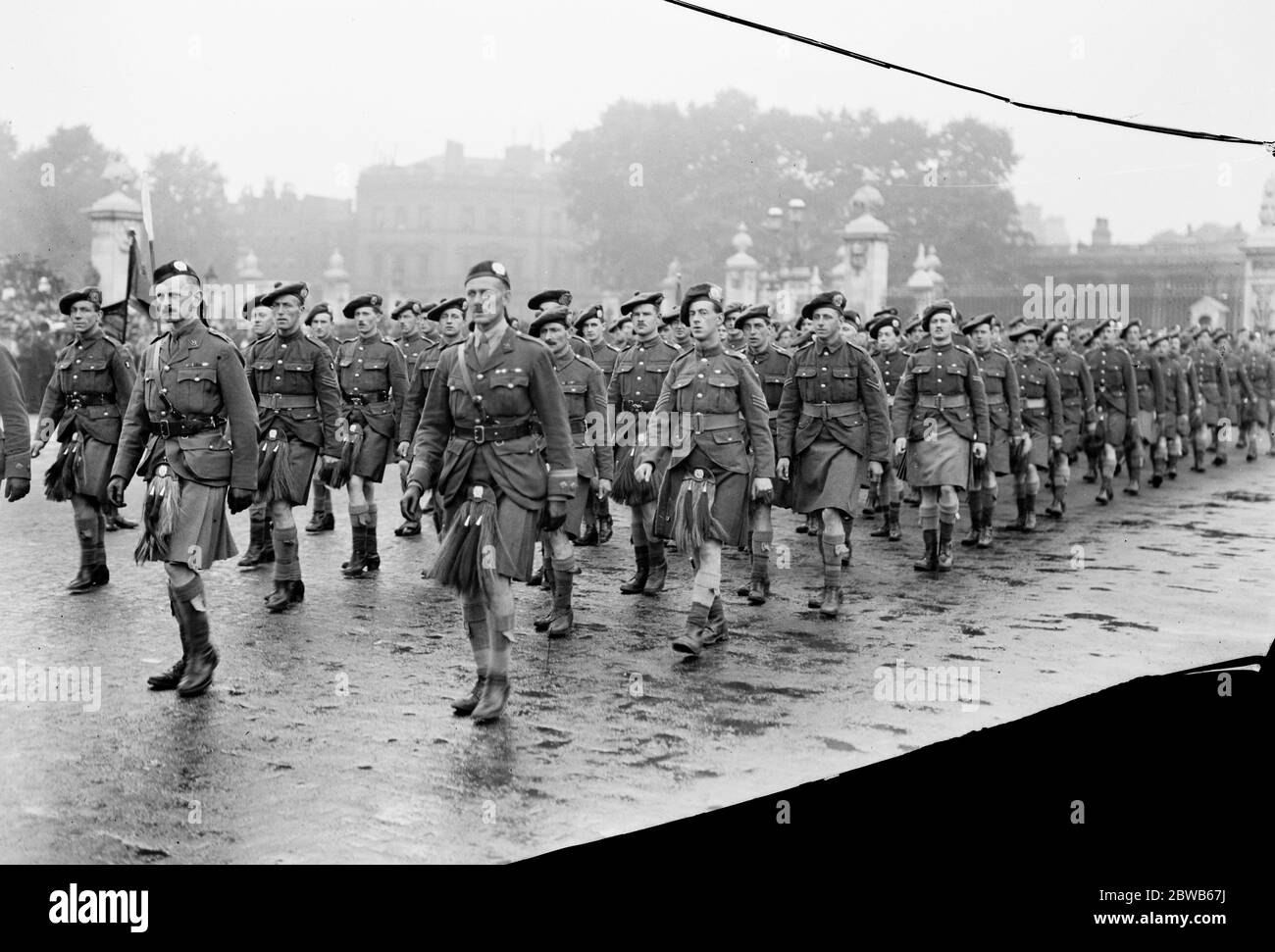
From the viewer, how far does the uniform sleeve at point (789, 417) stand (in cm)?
1087

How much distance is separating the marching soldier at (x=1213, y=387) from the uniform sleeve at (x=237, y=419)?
18605 mm

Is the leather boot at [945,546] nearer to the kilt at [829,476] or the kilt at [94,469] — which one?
the kilt at [829,476]

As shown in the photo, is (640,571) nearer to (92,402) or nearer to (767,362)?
(767,362)

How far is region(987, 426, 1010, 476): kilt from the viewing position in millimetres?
14203

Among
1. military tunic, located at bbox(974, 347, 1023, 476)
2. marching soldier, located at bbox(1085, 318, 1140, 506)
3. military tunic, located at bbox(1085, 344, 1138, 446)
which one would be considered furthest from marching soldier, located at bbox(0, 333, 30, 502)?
military tunic, located at bbox(1085, 344, 1138, 446)

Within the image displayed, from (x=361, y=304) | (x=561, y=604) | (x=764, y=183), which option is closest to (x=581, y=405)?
(x=561, y=604)

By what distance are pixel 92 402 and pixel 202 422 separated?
344 centimetres

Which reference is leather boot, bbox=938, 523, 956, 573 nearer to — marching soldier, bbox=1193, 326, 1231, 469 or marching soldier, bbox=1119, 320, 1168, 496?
marching soldier, bbox=1119, 320, 1168, 496

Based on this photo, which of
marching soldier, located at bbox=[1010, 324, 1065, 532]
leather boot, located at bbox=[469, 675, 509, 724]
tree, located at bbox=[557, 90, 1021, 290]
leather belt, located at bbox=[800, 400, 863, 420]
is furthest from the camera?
tree, located at bbox=[557, 90, 1021, 290]

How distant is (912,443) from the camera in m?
12.6

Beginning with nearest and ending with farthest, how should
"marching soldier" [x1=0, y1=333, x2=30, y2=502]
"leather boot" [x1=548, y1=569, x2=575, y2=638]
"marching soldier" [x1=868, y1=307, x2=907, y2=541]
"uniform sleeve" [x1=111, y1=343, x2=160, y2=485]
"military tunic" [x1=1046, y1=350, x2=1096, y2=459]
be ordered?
"uniform sleeve" [x1=111, y1=343, x2=160, y2=485] < "marching soldier" [x1=0, y1=333, x2=30, y2=502] < "leather boot" [x1=548, y1=569, x2=575, y2=638] < "marching soldier" [x1=868, y1=307, x2=907, y2=541] < "military tunic" [x1=1046, y1=350, x2=1096, y2=459]

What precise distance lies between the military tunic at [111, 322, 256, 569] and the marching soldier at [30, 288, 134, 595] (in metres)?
3.05
